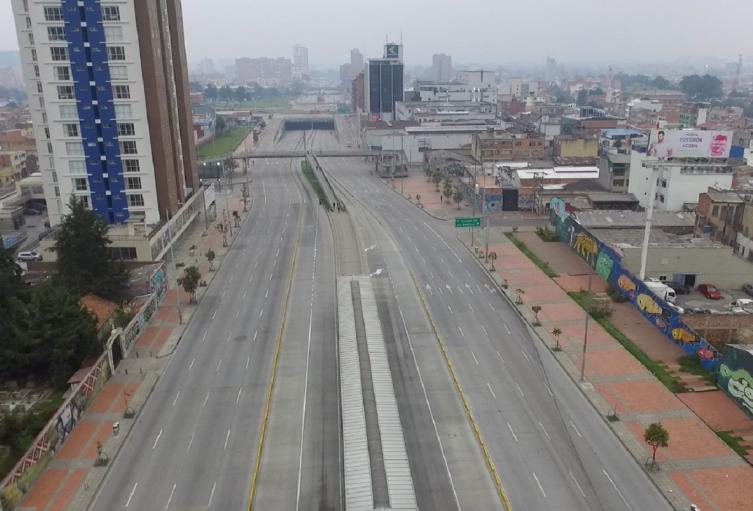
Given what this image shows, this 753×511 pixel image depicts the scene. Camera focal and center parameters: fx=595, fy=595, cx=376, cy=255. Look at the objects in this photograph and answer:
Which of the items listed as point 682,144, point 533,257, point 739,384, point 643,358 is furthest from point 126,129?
point 739,384

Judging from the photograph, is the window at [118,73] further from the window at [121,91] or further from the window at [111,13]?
the window at [111,13]

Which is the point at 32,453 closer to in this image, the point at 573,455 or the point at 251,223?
the point at 573,455

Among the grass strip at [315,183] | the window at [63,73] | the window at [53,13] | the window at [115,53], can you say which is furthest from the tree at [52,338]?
the grass strip at [315,183]

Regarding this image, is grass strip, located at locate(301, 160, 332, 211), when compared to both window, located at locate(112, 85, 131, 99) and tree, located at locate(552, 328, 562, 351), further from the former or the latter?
tree, located at locate(552, 328, 562, 351)

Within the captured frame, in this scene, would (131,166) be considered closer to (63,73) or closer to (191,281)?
(63,73)

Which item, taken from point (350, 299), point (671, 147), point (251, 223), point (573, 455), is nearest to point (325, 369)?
point (350, 299)

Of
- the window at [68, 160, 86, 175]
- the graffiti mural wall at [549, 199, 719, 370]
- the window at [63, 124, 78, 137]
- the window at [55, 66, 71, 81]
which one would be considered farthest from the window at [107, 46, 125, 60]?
the graffiti mural wall at [549, 199, 719, 370]
